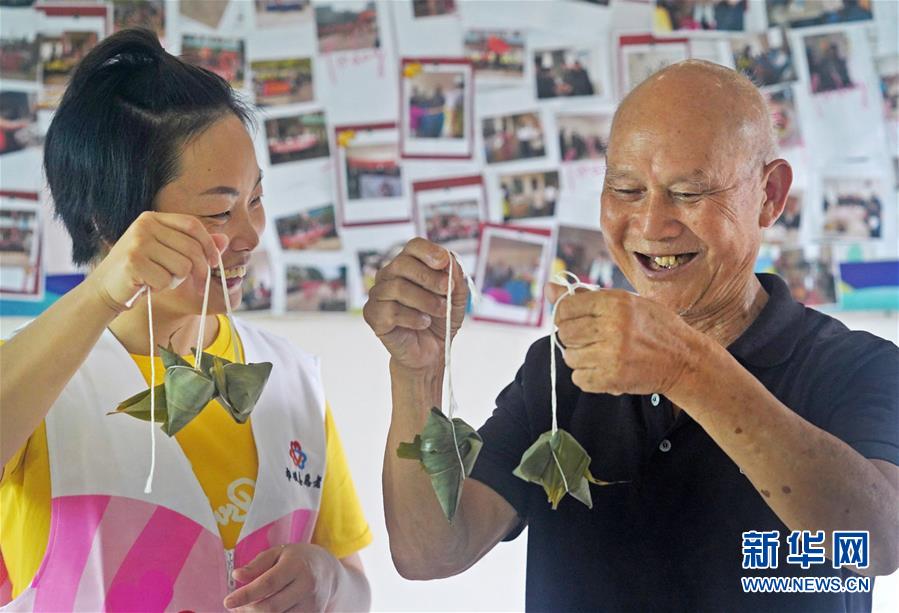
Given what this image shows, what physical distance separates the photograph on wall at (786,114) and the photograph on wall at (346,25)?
871mm

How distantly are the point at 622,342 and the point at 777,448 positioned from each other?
7.7 inches

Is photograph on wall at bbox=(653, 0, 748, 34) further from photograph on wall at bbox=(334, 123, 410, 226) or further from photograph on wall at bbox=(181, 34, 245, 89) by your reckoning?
photograph on wall at bbox=(181, 34, 245, 89)

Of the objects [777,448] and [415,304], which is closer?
[777,448]

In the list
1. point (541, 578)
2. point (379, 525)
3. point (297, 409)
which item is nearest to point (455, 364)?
point (379, 525)

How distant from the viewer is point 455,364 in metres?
2.17

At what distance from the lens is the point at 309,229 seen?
2.18 m

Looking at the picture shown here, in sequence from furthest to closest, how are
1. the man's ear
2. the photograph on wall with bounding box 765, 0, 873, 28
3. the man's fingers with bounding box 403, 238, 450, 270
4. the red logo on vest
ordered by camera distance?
the photograph on wall with bounding box 765, 0, 873, 28 < the red logo on vest < the man's ear < the man's fingers with bounding box 403, 238, 450, 270

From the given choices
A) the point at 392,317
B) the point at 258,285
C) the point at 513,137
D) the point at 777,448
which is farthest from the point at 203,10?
the point at 777,448

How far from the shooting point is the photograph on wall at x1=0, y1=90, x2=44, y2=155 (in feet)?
7.02

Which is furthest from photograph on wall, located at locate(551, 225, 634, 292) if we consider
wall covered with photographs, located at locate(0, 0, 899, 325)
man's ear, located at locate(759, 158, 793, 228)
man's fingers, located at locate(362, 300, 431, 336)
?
man's fingers, located at locate(362, 300, 431, 336)

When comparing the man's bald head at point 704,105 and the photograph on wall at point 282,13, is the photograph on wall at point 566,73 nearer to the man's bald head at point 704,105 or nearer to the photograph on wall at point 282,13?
the photograph on wall at point 282,13

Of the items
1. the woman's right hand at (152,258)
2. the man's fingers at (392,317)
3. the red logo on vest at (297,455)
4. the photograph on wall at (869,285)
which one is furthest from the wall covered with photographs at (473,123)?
the woman's right hand at (152,258)

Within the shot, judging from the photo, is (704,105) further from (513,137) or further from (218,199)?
(513,137)

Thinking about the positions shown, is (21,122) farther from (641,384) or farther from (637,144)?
(641,384)
